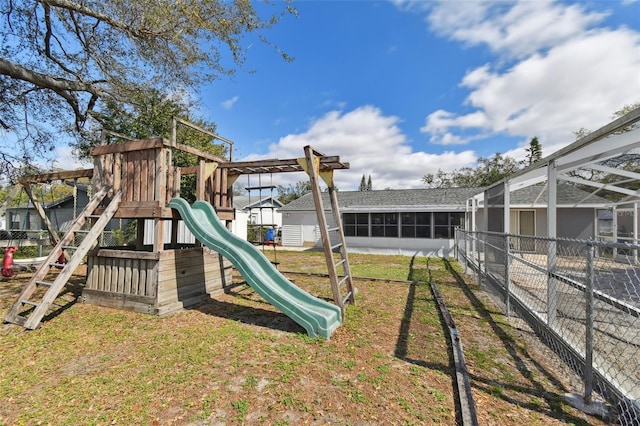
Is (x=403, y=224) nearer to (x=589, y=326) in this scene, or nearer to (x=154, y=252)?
(x=154, y=252)

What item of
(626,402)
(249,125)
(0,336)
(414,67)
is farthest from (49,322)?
(249,125)

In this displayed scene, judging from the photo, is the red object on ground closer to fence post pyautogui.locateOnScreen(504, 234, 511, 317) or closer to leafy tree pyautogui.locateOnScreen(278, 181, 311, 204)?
fence post pyautogui.locateOnScreen(504, 234, 511, 317)

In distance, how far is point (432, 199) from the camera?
660 inches

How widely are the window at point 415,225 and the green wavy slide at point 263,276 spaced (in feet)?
38.9

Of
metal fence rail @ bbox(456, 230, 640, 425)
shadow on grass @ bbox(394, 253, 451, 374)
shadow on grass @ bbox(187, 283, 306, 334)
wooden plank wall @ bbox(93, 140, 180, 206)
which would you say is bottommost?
shadow on grass @ bbox(187, 283, 306, 334)

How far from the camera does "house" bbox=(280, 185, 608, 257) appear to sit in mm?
14297

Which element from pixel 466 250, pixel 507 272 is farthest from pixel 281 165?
pixel 466 250

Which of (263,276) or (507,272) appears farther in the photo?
(507,272)

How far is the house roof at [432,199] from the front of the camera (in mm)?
14227

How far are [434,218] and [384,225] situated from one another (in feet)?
8.62

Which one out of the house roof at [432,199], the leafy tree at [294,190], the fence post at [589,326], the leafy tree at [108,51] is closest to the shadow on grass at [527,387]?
the fence post at [589,326]

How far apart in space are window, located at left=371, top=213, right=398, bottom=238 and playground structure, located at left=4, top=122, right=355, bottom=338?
10.8 meters

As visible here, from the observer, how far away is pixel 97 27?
741cm

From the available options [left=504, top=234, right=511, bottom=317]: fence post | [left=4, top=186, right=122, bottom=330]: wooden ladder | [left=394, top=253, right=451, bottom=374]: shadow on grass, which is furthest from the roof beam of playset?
[left=504, top=234, right=511, bottom=317]: fence post
